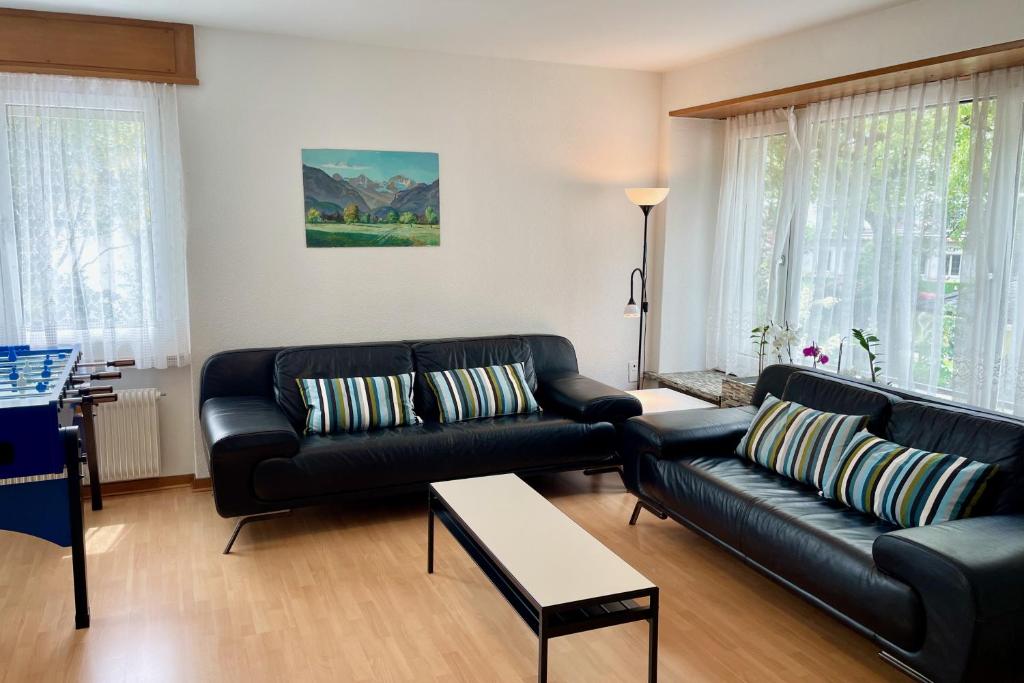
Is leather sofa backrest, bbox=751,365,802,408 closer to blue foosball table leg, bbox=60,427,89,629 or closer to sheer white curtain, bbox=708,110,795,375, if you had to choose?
sheer white curtain, bbox=708,110,795,375

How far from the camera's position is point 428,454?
4.01 meters

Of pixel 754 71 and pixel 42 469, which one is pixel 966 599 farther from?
pixel 754 71

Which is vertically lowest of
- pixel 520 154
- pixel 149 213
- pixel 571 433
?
pixel 571 433

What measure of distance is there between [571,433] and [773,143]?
2.23m

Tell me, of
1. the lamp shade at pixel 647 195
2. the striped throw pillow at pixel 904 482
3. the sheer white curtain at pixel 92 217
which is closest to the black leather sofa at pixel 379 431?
the sheer white curtain at pixel 92 217

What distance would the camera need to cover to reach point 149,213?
4211mm

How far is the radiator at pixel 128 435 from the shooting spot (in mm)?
4277

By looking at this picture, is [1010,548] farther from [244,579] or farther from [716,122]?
[716,122]

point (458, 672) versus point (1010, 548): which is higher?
point (1010, 548)

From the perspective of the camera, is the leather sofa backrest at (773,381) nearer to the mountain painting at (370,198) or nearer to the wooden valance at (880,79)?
the wooden valance at (880,79)

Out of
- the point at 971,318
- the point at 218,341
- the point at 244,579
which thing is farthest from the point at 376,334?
the point at 971,318

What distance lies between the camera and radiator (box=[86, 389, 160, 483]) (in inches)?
168

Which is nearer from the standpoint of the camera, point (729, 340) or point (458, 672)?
point (458, 672)

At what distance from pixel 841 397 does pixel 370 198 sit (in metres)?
2.73
